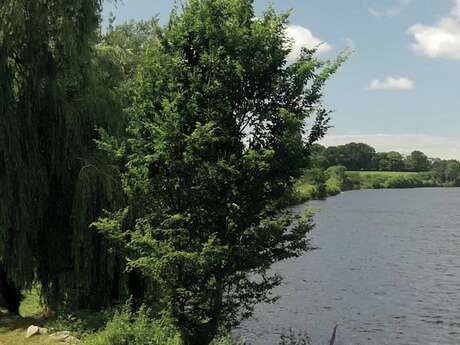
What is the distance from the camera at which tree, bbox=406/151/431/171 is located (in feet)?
588

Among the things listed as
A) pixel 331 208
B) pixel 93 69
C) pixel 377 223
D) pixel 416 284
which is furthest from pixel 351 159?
pixel 93 69

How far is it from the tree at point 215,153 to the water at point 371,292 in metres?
2.55

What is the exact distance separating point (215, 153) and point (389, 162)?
169460 mm

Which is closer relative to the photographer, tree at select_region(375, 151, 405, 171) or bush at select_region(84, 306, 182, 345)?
bush at select_region(84, 306, 182, 345)

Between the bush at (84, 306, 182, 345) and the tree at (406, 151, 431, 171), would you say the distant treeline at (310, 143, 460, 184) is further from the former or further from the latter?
the bush at (84, 306, 182, 345)

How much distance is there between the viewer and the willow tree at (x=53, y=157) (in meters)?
12.9

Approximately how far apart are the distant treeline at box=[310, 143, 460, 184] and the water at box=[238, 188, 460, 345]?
112 metres

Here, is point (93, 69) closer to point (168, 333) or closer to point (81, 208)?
point (81, 208)

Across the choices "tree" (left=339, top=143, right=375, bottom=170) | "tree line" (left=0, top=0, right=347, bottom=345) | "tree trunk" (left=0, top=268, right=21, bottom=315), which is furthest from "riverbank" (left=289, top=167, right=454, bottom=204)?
"tree line" (left=0, top=0, right=347, bottom=345)

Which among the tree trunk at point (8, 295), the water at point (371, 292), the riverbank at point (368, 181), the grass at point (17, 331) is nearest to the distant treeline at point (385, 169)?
the riverbank at point (368, 181)

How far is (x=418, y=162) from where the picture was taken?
181m

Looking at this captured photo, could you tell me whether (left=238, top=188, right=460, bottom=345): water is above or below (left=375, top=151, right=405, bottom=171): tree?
below

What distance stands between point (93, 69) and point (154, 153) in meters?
6.16

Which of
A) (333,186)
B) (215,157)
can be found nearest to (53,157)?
(215,157)
